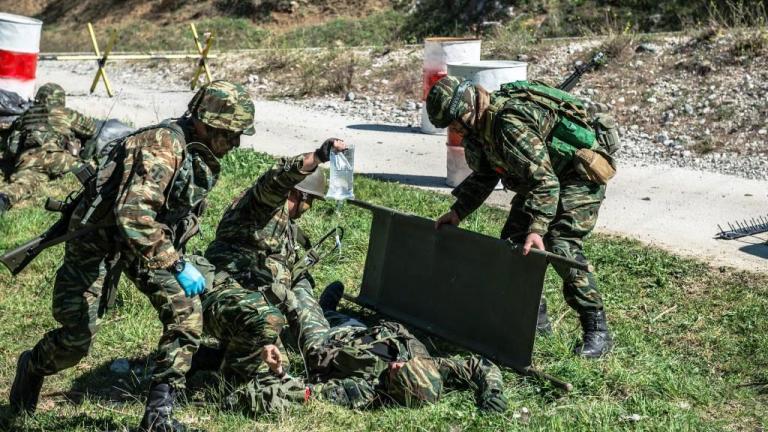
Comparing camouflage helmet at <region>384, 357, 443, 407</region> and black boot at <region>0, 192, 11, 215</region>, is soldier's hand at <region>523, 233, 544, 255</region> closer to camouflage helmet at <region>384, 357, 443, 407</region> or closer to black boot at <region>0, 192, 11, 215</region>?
camouflage helmet at <region>384, 357, 443, 407</region>

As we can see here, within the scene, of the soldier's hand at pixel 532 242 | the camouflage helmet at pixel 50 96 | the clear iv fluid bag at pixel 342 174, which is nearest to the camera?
the soldier's hand at pixel 532 242

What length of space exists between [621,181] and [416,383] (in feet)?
18.0

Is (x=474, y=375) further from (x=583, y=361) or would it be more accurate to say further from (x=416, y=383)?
(x=583, y=361)

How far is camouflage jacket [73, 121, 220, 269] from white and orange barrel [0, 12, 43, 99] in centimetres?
775

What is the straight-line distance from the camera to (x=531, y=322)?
5.39 m

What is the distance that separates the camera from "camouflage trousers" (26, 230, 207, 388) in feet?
15.8

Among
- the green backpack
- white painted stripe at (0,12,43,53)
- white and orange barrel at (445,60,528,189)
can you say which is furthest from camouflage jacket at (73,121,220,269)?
white painted stripe at (0,12,43,53)

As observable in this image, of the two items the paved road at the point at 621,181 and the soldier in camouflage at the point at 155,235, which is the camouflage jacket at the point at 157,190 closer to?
the soldier in camouflage at the point at 155,235

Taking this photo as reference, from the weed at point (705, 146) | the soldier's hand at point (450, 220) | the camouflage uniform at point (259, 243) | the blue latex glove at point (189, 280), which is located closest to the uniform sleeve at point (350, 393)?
the camouflage uniform at point (259, 243)

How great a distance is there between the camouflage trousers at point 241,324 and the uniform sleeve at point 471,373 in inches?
37.1

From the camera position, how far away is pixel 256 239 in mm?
5781

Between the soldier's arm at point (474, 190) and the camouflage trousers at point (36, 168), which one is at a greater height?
the soldier's arm at point (474, 190)

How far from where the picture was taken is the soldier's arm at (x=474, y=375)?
5.18 meters

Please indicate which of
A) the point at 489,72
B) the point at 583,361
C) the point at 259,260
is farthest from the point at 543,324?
the point at 489,72
